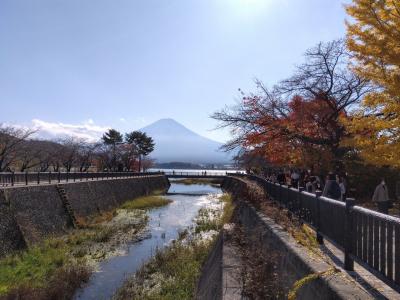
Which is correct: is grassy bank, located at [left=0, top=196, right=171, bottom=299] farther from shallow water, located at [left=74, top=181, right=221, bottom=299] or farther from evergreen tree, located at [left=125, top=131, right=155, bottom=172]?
evergreen tree, located at [left=125, top=131, right=155, bottom=172]

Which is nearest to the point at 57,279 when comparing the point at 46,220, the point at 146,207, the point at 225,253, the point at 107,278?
the point at 107,278

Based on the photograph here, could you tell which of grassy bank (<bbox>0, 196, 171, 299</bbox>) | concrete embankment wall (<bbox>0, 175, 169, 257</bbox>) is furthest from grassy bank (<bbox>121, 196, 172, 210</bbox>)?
grassy bank (<bbox>0, 196, 171, 299</bbox>)

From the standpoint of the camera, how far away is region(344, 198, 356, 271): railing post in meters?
6.13

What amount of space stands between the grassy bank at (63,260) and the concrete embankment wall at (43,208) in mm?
711

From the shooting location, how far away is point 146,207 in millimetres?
36562

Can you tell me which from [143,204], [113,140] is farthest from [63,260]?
[113,140]

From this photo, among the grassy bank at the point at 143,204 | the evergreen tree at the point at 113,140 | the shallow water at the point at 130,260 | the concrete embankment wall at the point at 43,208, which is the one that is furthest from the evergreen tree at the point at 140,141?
the shallow water at the point at 130,260

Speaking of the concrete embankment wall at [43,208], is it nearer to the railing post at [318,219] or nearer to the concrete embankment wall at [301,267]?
the concrete embankment wall at [301,267]

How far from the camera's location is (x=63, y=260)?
15.9 metres

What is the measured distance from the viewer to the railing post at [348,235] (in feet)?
20.1

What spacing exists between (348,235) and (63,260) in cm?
1256

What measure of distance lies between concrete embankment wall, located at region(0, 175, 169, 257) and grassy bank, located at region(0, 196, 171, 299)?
0.71 meters

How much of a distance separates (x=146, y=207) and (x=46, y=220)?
15539 mm

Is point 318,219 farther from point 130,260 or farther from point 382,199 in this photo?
point 130,260
